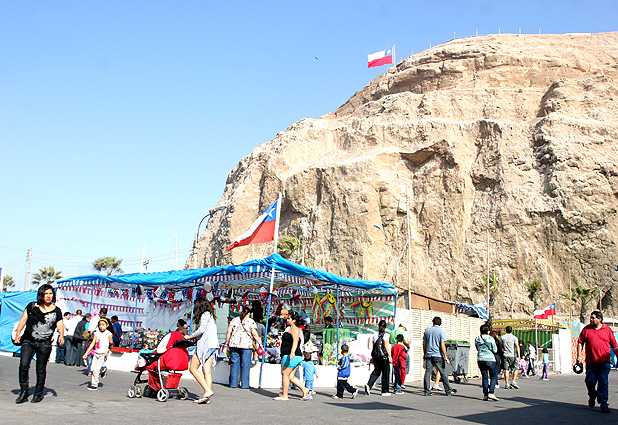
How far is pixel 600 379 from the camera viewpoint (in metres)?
9.61

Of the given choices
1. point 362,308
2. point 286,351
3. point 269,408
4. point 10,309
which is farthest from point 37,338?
point 10,309

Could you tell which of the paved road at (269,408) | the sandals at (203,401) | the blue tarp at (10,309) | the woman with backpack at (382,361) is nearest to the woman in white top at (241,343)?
the paved road at (269,408)

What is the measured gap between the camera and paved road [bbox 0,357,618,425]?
7.23 m

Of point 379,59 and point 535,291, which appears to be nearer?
point 535,291

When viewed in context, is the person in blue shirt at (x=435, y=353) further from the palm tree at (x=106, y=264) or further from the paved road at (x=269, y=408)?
the palm tree at (x=106, y=264)

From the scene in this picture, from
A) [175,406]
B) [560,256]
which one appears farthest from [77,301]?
[560,256]

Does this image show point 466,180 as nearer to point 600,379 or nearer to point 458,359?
point 458,359

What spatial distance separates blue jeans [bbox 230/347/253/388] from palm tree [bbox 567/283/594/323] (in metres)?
38.6

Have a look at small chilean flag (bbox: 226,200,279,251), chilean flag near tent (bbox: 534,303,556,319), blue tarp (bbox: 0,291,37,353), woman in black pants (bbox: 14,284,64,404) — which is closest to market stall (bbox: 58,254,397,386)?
small chilean flag (bbox: 226,200,279,251)

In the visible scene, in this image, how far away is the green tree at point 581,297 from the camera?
45153 mm

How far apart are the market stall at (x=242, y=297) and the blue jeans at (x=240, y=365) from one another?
1.24 meters

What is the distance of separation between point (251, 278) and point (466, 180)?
4443 cm

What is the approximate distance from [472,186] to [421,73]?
2081 cm

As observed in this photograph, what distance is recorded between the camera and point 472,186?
2259 inches
